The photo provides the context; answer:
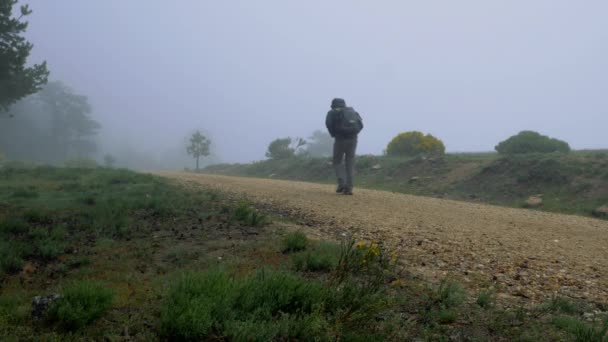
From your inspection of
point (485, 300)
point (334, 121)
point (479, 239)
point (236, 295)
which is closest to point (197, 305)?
point (236, 295)

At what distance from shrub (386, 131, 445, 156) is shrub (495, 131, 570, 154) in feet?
15.4

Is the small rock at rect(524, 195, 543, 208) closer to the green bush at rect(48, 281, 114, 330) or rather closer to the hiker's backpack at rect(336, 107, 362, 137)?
the hiker's backpack at rect(336, 107, 362, 137)

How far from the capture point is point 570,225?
773cm

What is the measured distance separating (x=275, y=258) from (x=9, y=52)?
1771cm

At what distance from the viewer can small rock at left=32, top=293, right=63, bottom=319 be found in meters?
2.65

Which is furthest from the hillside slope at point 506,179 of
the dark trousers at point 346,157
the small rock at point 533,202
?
the dark trousers at point 346,157

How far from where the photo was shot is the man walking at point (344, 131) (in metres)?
10.4

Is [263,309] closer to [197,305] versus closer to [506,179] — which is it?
[197,305]

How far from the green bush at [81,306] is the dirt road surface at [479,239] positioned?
9.65 ft

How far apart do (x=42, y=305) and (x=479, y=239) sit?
17.8ft

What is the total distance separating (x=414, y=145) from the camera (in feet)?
78.3

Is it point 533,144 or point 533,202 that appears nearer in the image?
point 533,202

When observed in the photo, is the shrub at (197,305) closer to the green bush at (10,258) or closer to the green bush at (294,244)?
the green bush at (294,244)

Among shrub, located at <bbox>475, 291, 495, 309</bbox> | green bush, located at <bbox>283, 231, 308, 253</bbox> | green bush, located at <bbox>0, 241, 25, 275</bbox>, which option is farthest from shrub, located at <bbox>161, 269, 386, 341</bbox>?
green bush, located at <bbox>0, 241, 25, 275</bbox>
